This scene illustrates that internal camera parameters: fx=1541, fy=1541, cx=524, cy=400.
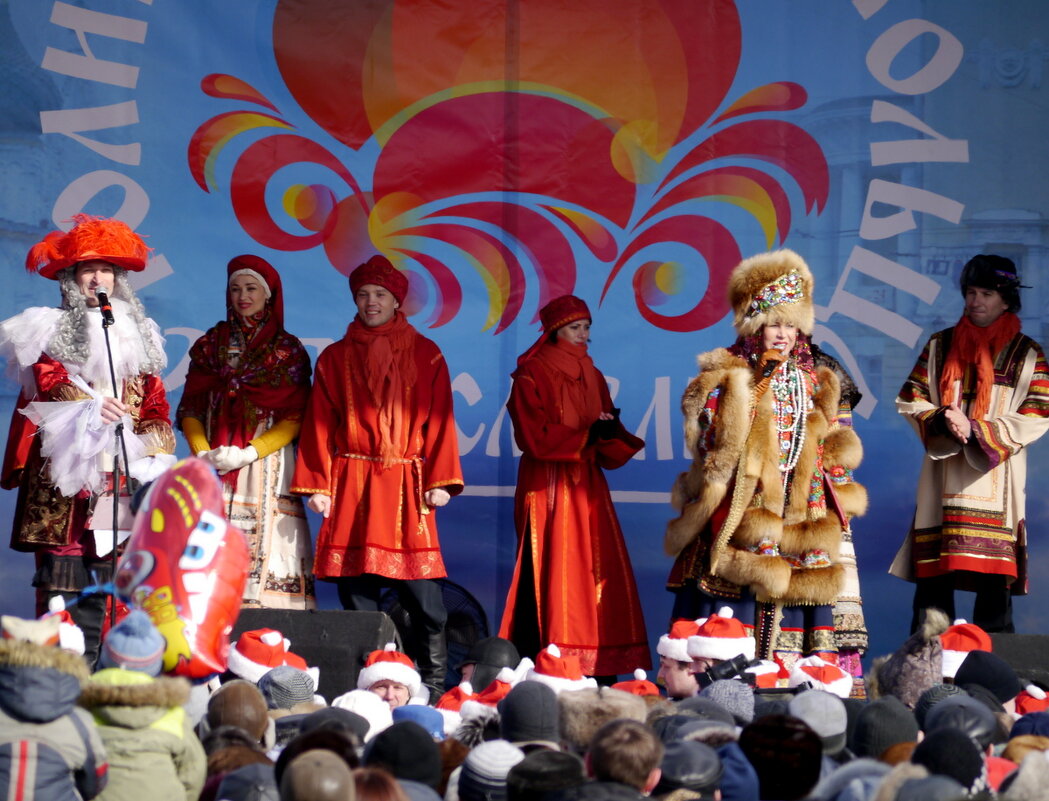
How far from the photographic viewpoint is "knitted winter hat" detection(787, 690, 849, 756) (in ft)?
11.5

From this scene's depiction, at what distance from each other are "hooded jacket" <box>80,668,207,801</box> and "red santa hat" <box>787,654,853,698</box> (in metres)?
2.27

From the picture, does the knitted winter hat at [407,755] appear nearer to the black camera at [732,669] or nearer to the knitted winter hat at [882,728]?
the knitted winter hat at [882,728]

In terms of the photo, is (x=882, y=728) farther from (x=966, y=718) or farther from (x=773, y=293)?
(x=773, y=293)

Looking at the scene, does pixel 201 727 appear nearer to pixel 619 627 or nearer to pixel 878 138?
pixel 619 627

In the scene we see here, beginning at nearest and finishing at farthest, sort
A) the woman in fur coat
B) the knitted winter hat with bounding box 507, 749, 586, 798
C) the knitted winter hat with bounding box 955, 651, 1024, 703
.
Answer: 1. the knitted winter hat with bounding box 507, 749, 586, 798
2. the knitted winter hat with bounding box 955, 651, 1024, 703
3. the woman in fur coat

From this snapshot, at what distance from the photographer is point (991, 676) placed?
14.3 ft

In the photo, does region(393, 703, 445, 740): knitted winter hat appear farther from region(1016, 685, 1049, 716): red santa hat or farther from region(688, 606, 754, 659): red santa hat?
region(1016, 685, 1049, 716): red santa hat

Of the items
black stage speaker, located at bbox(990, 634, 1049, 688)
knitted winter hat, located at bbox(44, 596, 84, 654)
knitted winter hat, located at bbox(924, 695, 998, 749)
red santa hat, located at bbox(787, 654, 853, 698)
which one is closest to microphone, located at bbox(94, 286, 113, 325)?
knitted winter hat, located at bbox(44, 596, 84, 654)

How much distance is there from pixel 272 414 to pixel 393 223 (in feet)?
4.58

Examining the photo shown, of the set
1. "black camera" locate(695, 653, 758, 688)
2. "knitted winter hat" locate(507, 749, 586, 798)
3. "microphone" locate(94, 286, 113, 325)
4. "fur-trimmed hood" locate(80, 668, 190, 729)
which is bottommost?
"black camera" locate(695, 653, 758, 688)

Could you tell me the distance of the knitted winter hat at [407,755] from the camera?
10.1 ft

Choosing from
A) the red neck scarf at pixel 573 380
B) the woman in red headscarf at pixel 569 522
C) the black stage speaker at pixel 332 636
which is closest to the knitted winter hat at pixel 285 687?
the black stage speaker at pixel 332 636

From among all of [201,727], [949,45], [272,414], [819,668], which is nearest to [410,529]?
[272,414]

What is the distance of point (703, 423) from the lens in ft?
18.6
